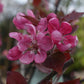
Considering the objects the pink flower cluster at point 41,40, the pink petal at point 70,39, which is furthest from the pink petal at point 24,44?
the pink petal at point 70,39

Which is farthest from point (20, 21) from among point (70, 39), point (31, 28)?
point (70, 39)

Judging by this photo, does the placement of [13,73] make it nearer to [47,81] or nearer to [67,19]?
[47,81]

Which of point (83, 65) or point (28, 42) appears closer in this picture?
point (28, 42)

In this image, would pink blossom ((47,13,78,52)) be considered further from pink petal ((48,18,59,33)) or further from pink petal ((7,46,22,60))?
pink petal ((7,46,22,60))

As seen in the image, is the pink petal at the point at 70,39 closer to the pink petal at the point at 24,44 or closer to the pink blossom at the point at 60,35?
the pink blossom at the point at 60,35

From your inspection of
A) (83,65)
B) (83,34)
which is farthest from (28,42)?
(83,34)

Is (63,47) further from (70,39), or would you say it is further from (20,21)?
(20,21)

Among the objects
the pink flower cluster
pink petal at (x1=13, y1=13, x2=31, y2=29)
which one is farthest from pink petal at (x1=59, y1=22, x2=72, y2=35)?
pink petal at (x1=13, y1=13, x2=31, y2=29)
